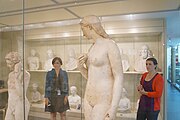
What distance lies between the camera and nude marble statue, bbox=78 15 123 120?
1.10m

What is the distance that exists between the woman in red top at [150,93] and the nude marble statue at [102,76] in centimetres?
74

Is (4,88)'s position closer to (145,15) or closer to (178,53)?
→ (145,15)

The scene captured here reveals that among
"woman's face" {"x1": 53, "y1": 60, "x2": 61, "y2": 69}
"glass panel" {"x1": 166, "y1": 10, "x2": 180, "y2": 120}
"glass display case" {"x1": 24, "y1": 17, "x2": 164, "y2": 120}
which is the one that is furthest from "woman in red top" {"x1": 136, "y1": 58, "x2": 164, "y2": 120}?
"woman's face" {"x1": 53, "y1": 60, "x2": 61, "y2": 69}

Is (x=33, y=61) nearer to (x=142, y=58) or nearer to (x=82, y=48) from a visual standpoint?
(x=82, y=48)

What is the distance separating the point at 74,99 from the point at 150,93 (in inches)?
34.0

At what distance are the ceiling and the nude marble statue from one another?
78 cm

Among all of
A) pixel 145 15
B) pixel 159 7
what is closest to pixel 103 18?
pixel 145 15

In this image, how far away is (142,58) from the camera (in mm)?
2025

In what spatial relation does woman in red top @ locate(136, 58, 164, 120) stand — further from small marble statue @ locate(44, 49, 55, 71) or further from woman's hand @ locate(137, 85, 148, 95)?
small marble statue @ locate(44, 49, 55, 71)

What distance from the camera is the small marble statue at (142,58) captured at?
1.99 m

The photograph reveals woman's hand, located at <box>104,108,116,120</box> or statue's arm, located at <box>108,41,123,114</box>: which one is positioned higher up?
statue's arm, located at <box>108,41,123,114</box>

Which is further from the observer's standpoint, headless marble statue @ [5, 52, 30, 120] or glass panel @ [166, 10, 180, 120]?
glass panel @ [166, 10, 180, 120]

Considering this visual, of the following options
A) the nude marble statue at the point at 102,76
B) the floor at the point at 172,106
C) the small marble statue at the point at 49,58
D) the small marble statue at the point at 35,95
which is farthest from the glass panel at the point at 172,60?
the small marble statue at the point at 35,95

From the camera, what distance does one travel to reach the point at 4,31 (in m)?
2.28
